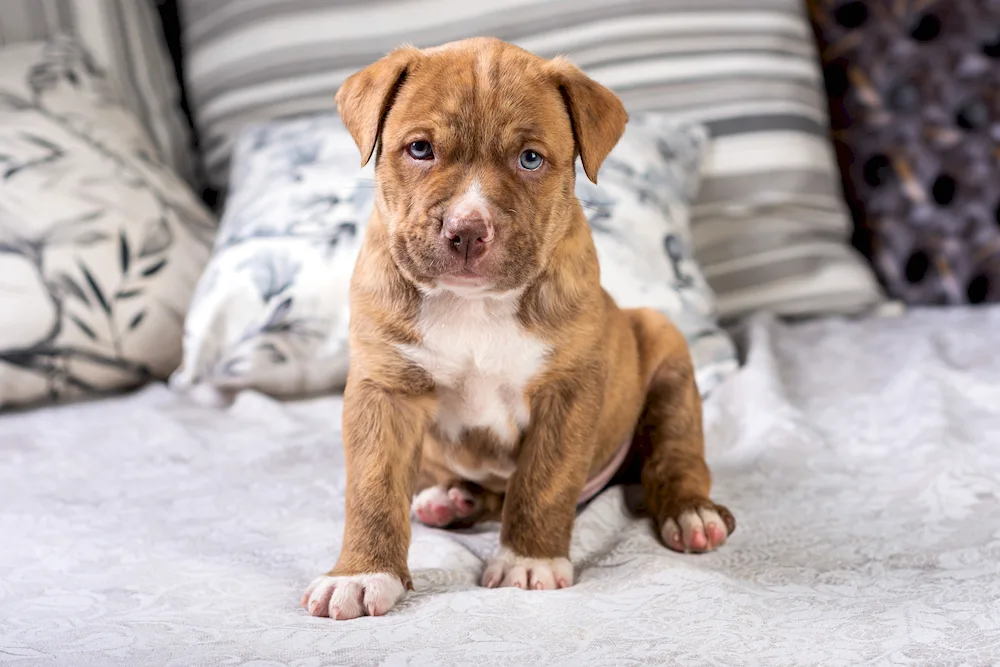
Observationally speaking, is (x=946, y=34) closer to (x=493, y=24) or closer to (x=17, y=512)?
(x=493, y=24)

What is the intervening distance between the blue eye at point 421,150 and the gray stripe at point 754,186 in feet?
5.40

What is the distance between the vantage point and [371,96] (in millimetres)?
1397

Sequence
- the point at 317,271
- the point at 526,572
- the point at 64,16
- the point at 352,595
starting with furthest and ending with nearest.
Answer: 1. the point at 64,16
2. the point at 317,271
3. the point at 526,572
4. the point at 352,595

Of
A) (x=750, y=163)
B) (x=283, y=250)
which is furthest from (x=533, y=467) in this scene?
(x=750, y=163)

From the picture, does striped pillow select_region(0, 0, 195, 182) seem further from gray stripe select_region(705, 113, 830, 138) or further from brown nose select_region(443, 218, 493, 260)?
brown nose select_region(443, 218, 493, 260)

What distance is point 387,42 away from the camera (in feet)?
9.53

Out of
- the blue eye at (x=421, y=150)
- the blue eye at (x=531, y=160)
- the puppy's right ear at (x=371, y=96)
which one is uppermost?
the puppy's right ear at (x=371, y=96)

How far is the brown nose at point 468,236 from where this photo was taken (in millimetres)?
1259

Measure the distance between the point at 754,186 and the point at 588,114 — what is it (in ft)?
5.23

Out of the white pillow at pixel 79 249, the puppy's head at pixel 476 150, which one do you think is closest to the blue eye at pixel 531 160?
the puppy's head at pixel 476 150

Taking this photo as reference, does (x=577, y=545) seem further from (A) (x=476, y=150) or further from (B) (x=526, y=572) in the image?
(A) (x=476, y=150)

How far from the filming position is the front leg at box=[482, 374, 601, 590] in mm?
1398

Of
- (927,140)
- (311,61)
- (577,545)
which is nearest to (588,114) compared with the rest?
(577,545)

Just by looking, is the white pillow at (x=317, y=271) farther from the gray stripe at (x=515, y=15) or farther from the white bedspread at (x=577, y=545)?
the gray stripe at (x=515, y=15)
